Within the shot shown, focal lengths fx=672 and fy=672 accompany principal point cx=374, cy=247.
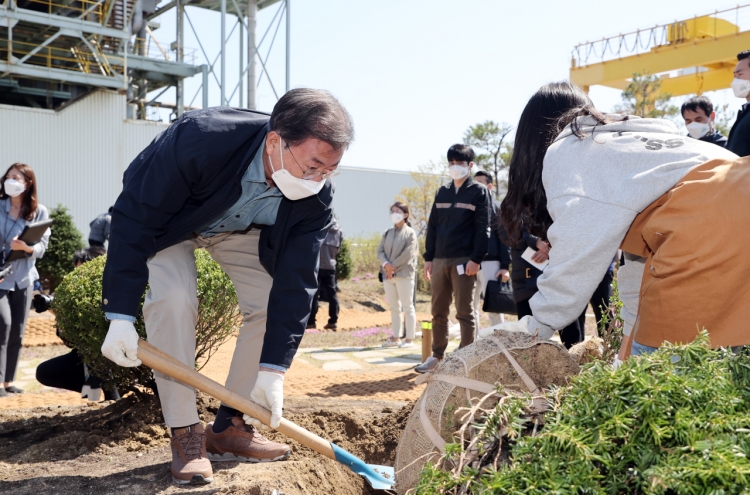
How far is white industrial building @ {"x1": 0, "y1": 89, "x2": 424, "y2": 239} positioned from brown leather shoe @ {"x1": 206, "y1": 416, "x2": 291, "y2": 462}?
16.2 m

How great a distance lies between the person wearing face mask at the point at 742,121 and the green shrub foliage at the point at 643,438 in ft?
10.4

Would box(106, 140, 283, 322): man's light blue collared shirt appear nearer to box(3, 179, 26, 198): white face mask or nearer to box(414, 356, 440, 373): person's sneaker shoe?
box(3, 179, 26, 198): white face mask

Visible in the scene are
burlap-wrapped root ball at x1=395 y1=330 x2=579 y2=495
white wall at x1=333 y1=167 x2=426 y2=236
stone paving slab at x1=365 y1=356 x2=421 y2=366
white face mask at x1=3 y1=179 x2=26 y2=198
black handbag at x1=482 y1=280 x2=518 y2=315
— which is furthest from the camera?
white wall at x1=333 y1=167 x2=426 y2=236

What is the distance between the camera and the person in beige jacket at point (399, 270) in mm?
8875

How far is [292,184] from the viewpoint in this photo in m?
2.89

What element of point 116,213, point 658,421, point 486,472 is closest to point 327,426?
point 116,213

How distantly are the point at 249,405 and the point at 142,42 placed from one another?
2177 centimetres

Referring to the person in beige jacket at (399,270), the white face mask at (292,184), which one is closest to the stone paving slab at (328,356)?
the person in beige jacket at (399,270)

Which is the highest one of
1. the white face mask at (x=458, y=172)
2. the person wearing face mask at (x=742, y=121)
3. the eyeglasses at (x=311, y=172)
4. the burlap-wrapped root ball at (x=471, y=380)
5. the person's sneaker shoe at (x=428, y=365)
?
the person wearing face mask at (x=742, y=121)

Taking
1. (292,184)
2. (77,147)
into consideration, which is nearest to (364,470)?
(292,184)

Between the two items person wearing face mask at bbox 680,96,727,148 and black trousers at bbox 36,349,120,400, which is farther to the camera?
person wearing face mask at bbox 680,96,727,148

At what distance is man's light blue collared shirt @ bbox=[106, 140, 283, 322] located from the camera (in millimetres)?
2953

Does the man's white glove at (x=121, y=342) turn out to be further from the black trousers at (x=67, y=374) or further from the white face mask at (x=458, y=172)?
the white face mask at (x=458, y=172)

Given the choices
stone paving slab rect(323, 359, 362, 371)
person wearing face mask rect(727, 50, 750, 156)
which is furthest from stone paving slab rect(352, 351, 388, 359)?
person wearing face mask rect(727, 50, 750, 156)
